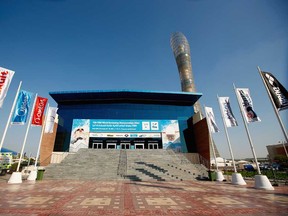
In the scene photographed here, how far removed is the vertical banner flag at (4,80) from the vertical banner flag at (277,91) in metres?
19.6

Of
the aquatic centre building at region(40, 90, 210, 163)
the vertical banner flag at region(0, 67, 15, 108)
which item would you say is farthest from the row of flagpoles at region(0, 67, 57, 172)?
the aquatic centre building at region(40, 90, 210, 163)

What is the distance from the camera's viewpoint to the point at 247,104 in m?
13.5

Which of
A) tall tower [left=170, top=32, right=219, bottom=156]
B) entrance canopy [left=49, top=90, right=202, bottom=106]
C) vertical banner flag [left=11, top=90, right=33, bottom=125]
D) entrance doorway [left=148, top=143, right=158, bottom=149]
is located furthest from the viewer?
tall tower [left=170, top=32, right=219, bottom=156]

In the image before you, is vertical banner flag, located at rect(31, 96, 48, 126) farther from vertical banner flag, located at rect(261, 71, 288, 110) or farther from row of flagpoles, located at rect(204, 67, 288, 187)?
vertical banner flag, located at rect(261, 71, 288, 110)

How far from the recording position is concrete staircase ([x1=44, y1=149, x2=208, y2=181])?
1864 cm

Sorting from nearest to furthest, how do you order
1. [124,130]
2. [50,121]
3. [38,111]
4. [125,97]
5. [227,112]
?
[227,112] < [38,111] < [50,121] < [124,130] < [125,97]

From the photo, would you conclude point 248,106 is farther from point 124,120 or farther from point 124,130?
point 124,120

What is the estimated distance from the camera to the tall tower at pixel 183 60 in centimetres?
6158

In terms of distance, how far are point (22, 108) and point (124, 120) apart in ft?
73.6

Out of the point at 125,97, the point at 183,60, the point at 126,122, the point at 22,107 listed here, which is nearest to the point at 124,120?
the point at 126,122

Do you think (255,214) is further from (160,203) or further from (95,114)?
(95,114)

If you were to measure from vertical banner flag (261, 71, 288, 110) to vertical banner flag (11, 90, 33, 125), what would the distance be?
20.2 m

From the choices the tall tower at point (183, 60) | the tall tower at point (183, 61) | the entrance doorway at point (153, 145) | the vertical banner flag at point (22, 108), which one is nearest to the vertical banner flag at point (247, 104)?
the vertical banner flag at point (22, 108)

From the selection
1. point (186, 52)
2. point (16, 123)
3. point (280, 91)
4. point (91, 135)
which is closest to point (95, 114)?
point (91, 135)
